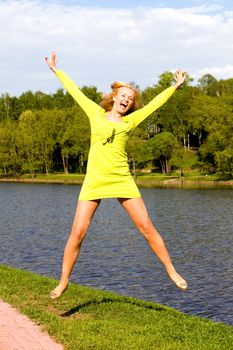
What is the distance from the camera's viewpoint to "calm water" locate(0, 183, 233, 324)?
55.1 ft

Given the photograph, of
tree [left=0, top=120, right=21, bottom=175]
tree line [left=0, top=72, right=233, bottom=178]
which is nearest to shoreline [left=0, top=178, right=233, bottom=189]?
tree line [left=0, top=72, right=233, bottom=178]

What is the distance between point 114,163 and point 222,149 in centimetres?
7858

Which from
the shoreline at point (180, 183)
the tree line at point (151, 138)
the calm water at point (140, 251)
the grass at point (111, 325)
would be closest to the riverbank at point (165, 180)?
the shoreline at point (180, 183)

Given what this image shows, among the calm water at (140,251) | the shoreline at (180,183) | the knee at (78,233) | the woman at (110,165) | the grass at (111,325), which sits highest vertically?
the woman at (110,165)

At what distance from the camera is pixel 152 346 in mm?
6645

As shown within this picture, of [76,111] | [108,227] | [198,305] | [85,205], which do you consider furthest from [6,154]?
[85,205]

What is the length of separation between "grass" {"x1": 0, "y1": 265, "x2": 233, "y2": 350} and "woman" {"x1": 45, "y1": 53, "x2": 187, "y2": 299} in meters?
0.76

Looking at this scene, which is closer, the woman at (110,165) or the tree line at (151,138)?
the woman at (110,165)

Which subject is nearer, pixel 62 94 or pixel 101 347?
pixel 101 347

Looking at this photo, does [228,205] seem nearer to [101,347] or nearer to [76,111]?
[101,347]

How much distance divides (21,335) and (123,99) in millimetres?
3458

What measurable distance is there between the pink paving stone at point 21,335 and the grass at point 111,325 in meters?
0.13

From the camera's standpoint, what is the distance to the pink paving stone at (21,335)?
654 centimetres

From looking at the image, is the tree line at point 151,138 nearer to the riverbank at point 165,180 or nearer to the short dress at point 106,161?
the riverbank at point 165,180
